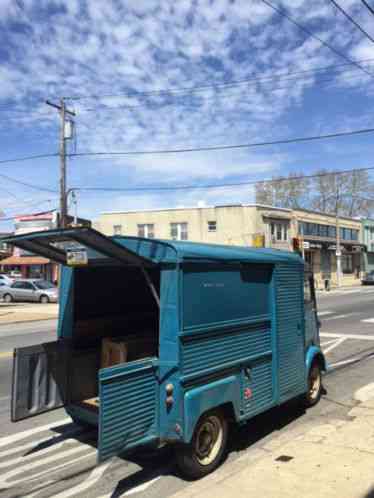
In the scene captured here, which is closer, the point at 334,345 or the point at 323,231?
the point at 334,345

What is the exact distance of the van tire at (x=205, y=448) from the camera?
14.2ft

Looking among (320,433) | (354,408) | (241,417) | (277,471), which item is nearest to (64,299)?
(241,417)

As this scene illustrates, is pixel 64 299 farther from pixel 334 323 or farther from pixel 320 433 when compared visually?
pixel 334 323

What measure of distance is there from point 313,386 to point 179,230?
33.5m

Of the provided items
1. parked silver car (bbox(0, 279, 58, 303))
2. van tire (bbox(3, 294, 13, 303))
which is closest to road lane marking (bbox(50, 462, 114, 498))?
parked silver car (bbox(0, 279, 58, 303))

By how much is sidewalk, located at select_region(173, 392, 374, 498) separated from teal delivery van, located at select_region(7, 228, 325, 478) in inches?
15.3

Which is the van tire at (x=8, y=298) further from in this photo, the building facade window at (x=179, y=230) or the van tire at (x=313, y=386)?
the van tire at (x=313, y=386)

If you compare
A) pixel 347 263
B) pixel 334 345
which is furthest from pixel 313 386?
pixel 347 263

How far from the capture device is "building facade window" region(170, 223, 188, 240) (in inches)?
1561

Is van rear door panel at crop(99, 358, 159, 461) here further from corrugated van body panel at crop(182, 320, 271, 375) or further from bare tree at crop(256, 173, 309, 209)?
bare tree at crop(256, 173, 309, 209)

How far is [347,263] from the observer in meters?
52.8

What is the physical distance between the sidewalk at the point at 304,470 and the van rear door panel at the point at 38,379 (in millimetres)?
1912

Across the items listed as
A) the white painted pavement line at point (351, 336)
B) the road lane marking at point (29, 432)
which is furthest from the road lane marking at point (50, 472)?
the white painted pavement line at point (351, 336)

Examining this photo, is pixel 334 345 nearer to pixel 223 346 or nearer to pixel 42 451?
pixel 223 346
